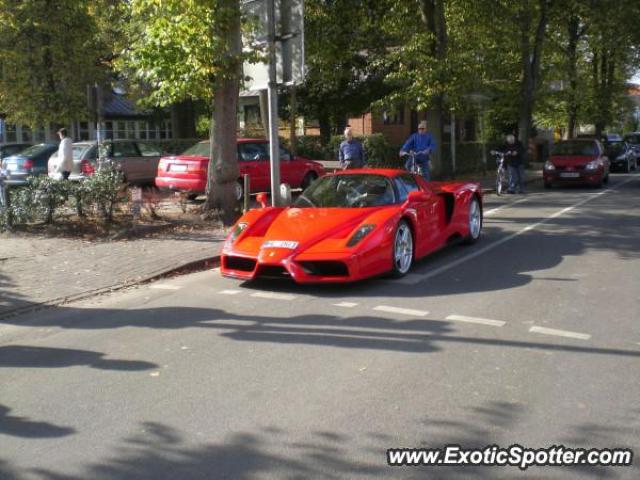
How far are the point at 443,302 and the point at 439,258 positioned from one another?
2.61m

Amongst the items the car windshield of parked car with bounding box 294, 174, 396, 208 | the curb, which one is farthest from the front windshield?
the curb

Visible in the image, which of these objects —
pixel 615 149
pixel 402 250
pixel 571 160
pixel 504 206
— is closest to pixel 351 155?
pixel 504 206

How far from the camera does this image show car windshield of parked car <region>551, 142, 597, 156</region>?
22.2 metres

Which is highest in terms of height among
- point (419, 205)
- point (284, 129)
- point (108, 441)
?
point (284, 129)

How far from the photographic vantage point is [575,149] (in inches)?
884

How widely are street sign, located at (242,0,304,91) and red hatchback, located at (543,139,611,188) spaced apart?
1267 centimetres

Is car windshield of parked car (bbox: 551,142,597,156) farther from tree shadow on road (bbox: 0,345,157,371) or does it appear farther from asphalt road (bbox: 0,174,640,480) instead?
tree shadow on road (bbox: 0,345,157,371)

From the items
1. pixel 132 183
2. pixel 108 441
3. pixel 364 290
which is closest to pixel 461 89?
pixel 132 183

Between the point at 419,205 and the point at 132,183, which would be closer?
the point at 419,205

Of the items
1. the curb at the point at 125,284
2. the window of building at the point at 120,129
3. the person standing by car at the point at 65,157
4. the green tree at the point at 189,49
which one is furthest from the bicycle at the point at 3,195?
the window of building at the point at 120,129

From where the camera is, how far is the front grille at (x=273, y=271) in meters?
7.68

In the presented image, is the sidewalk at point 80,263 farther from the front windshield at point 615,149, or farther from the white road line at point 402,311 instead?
the front windshield at point 615,149

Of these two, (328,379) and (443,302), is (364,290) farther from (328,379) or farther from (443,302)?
(328,379)

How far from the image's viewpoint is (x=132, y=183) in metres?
20.1
